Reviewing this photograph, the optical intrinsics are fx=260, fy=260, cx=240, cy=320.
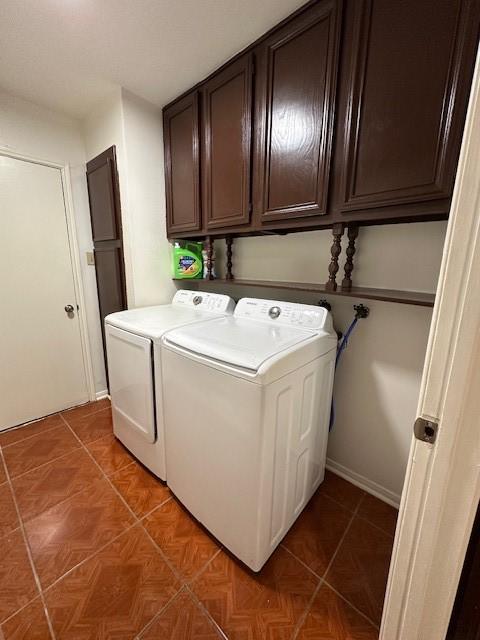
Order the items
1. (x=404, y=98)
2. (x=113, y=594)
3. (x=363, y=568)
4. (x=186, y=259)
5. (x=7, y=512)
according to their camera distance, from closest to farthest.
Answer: (x=404, y=98), (x=113, y=594), (x=363, y=568), (x=7, y=512), (x=186, y=259)

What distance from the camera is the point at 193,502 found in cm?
129

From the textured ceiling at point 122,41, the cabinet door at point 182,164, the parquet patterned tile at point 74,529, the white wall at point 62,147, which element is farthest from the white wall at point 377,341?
the white wall at point 62,147

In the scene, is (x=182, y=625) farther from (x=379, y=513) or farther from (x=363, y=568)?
(x=379, y=513)

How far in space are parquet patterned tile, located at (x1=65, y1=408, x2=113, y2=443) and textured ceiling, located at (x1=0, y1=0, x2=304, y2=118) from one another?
94.9 inches

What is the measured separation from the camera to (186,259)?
2.03 m

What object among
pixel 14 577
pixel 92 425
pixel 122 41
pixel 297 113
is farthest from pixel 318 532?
pixel 122 41

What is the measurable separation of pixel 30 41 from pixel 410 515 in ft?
8.22

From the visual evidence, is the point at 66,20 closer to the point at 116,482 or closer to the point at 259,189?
the point at 259,189

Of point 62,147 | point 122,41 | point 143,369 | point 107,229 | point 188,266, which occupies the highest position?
point 122,41

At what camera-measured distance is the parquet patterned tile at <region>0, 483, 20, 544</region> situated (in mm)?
1282

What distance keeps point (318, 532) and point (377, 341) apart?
1.01m

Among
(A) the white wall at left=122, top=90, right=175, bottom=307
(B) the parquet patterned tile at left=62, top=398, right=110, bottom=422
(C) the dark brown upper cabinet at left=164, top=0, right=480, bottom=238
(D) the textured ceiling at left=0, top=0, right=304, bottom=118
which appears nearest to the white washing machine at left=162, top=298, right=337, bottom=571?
(C) the dark brown upper cabinet at left=164, top=0, right=480, bottom=238

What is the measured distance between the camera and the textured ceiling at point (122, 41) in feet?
3.80

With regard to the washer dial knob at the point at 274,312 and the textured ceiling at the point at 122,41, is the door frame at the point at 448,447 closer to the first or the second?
the washer dial knob at the point at 274,312
